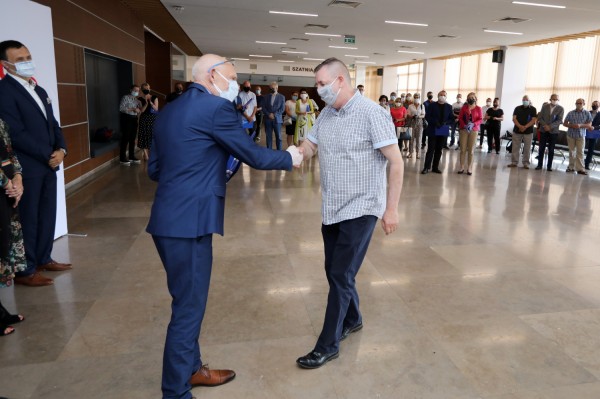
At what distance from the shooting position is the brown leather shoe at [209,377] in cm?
229

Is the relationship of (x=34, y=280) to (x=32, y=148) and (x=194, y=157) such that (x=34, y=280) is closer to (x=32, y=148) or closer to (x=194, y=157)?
(x=32, y=148)

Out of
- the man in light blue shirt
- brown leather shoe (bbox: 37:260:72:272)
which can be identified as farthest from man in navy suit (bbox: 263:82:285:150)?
brown leather shoe (bbox: 37:260:72:272)

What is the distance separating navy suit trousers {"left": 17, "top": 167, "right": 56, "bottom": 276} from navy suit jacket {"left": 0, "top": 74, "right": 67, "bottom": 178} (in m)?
0.09

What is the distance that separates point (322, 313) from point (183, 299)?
1304 millimetres

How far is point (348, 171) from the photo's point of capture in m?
2.35

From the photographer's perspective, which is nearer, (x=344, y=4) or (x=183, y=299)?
(x=183, y=299)

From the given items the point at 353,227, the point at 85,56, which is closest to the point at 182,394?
the point at 353,227

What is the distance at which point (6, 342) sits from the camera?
2684 millimetres

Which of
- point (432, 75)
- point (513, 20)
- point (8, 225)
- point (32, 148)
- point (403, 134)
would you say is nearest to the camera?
point (8, 225)

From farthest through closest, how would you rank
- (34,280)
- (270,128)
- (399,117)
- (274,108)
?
1. (270,128)
2. (274,108)
3. (399,117)
4. (34,280)

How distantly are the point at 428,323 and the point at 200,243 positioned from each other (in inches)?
68.5

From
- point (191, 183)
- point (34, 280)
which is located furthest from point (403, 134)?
point (191, 183)

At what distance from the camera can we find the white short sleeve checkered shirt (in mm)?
2297

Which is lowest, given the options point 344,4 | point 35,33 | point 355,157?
point 355,157
